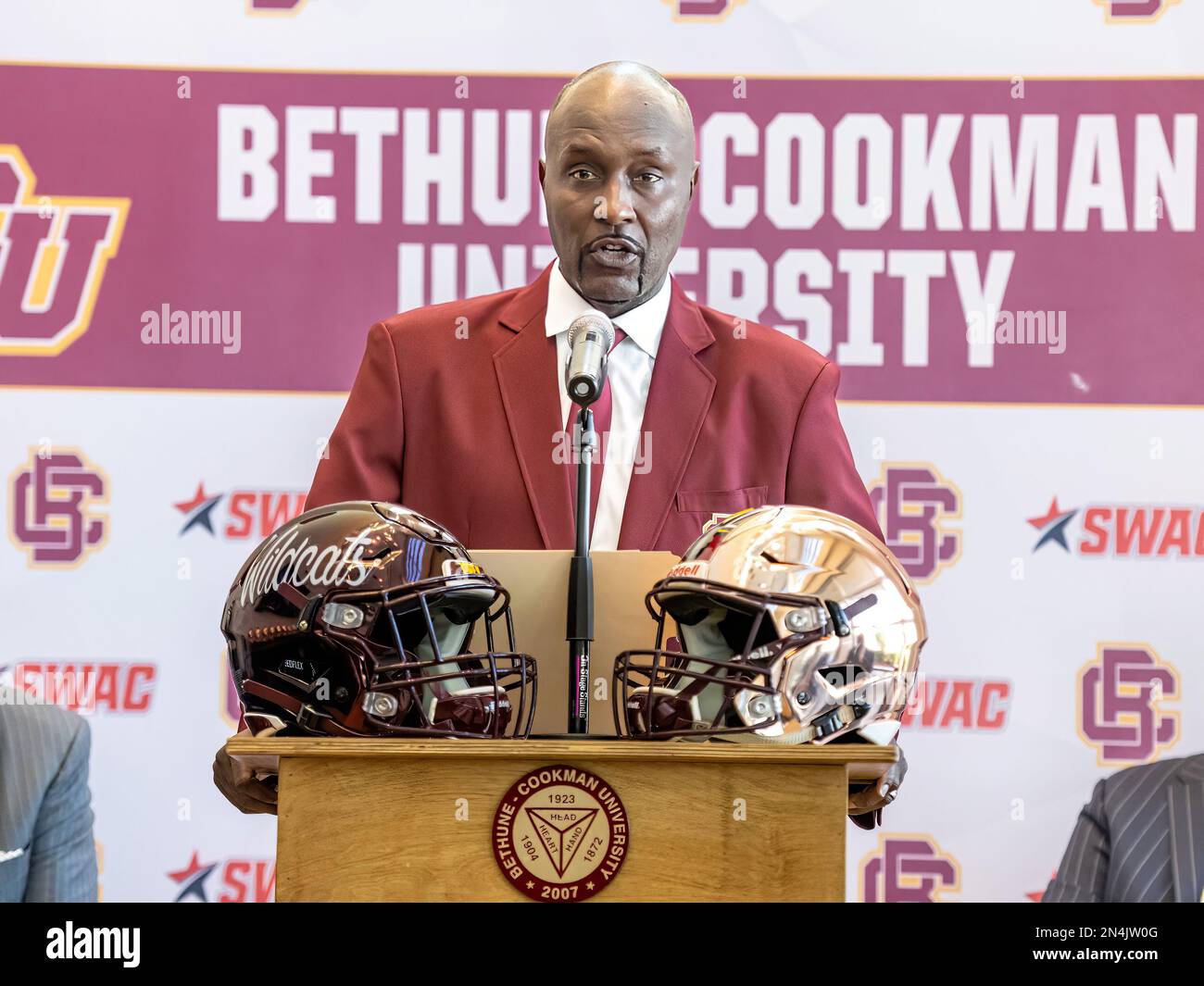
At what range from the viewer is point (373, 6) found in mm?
3473

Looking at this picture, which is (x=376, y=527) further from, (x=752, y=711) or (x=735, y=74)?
(x=735, y=74)

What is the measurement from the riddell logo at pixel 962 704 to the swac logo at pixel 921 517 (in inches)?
9.3

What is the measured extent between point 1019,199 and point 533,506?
64.3 inches

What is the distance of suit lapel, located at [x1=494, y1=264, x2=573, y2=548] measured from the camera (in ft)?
7.63

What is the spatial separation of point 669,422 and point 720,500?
0.15 metres

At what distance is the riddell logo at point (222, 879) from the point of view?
11.1 feet

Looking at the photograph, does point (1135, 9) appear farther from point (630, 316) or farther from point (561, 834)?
point (561, 834)

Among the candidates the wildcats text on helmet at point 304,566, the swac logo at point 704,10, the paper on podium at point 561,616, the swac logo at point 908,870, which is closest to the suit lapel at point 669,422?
the paper on podium at point 561,616

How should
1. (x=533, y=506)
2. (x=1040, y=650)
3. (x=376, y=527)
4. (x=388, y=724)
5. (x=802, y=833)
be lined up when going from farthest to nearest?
(x=1040, y=650) → (x=533, y=506) → (x=376, y=527) → (x=388, y=724) → (x=802, y=833)

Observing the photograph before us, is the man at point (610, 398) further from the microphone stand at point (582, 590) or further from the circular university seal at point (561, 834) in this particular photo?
the circular university seal at point (561, 834)

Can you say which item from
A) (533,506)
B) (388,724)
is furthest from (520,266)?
(388,724)

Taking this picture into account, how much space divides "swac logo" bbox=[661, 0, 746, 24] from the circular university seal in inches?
94.0

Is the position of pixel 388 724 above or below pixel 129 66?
below

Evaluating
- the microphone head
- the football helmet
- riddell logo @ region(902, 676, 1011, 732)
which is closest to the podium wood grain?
the football helmet
